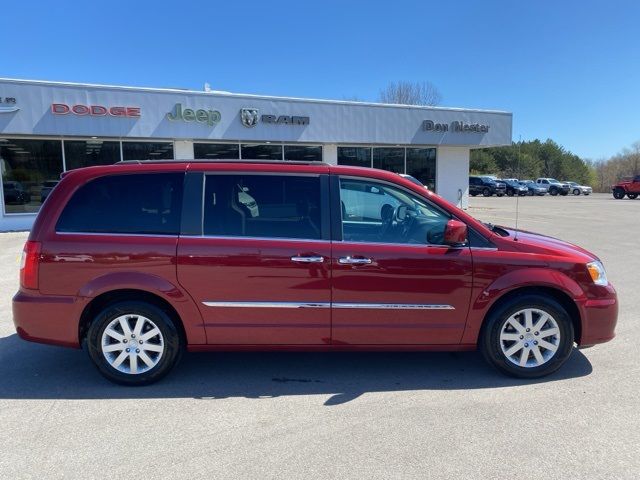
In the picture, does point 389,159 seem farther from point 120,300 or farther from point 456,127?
point 120,300

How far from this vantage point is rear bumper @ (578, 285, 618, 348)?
3.87 m

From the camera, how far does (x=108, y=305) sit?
378 cm

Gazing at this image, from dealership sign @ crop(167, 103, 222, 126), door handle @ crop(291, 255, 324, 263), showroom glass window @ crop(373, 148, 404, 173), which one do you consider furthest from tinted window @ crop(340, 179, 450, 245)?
showroom glass window @ crop(373, 148, 404, 173)

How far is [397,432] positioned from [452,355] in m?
1.59

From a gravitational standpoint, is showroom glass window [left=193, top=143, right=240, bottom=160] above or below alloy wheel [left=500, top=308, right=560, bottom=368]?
above

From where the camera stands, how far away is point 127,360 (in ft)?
12.4

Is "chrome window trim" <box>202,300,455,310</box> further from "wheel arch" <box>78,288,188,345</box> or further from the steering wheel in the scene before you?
the steering wheel

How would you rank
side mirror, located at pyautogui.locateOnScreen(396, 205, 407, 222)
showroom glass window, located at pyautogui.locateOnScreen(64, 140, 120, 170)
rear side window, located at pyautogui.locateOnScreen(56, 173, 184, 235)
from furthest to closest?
showroom glass window, located at pyautogui.locateOnScreen(64, 140, 120, 170) → side mirror, located at pyautogui.locateOnScreen(396, 205, 407, 222) → rear side window, located at pyautogui.locateOnScreen(56, 173, 184, 235)

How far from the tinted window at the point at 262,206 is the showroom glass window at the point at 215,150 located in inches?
551

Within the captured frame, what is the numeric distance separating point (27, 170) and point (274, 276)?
14920 mm

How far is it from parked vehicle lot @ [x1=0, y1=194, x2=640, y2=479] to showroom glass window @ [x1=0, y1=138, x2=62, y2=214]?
41.8 ft

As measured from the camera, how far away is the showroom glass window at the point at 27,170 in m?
14.8

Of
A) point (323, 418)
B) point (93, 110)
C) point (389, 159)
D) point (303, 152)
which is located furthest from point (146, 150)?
point (323, 418)

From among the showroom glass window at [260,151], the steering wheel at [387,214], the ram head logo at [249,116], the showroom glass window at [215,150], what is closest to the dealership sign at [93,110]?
the showroom glass window at [215,150]
